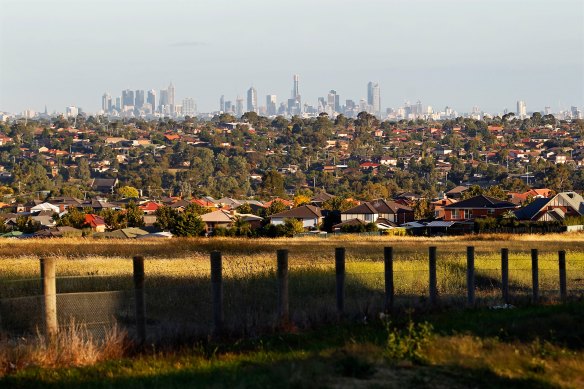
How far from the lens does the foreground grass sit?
10508 millimetres

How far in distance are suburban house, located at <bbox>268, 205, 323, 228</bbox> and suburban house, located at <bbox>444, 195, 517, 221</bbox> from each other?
12.7 metres

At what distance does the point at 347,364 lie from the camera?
35.5 ft

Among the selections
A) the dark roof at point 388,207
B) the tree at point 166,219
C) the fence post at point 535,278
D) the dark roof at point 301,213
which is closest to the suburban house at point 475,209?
the dark roof at point 388,207

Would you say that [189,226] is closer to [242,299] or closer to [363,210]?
[363,210]

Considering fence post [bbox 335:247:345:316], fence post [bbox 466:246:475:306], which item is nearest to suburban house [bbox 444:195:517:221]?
fence post [bbox 466:246:475:306]

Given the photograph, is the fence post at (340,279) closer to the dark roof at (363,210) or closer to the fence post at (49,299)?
the fence post at (49,299)

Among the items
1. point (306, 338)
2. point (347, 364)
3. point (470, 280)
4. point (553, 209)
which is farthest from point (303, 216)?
point (347, 364)

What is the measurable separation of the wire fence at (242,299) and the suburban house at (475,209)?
2599 inches

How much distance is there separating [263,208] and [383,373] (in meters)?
104

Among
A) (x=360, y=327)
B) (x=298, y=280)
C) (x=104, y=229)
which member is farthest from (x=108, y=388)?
(x=104, y=229)

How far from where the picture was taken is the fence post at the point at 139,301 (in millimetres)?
12789

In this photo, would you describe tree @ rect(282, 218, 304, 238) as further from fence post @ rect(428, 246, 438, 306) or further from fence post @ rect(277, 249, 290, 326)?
fence post @ rect(277, 249, 290, 326)

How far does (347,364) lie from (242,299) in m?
6.94

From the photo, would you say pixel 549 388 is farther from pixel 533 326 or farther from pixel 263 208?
pixel 263 208
